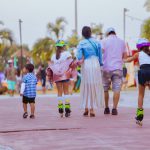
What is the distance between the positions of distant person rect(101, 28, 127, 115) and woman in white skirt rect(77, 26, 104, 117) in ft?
1.94

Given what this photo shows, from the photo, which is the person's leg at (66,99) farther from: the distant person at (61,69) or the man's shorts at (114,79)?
the man's shorts at (114,79)

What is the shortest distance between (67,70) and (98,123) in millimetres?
2179

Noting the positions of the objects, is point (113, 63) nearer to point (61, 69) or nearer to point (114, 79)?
point (114, 79)

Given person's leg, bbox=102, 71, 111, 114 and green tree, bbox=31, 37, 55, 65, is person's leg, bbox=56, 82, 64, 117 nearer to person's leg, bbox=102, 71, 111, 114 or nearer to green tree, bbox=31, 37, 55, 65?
person's leg, bbox=102, 71, 111, 114

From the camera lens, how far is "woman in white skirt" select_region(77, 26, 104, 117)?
508 inches

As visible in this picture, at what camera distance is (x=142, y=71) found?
10.5 meters

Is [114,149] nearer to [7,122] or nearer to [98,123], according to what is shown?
[98,123]

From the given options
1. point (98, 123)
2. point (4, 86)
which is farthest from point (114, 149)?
point (4, 86)

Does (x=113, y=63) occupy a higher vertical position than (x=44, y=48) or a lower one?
lower

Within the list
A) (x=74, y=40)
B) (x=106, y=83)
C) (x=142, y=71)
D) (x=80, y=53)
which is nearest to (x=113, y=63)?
(x=106, y=83)

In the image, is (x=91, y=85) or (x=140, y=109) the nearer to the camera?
(x=140, y=109)

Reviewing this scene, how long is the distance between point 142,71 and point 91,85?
2.65 metres

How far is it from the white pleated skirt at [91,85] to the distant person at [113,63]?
0.60m

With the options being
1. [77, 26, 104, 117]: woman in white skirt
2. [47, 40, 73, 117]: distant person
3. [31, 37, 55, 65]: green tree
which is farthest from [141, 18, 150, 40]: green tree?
[77, 26, 104, 117]: woman in white skirt
